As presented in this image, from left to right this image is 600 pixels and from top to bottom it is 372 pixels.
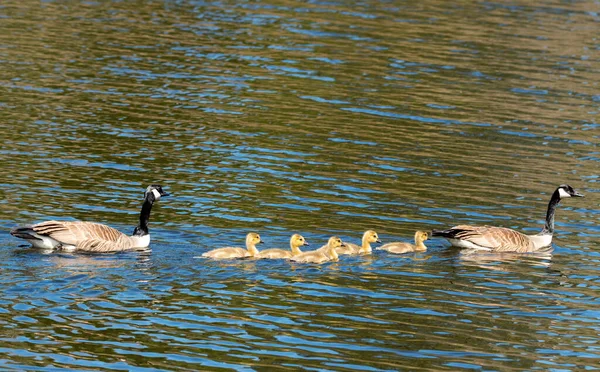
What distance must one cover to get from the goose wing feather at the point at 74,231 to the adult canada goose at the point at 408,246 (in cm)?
448

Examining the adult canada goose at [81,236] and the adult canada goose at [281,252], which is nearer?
the adult canada goose at [81,236]

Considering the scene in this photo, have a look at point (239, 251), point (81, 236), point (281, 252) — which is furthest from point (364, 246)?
point (81, 236)

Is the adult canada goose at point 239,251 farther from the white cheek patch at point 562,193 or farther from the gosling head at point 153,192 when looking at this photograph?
the white cheek patch at point 562,193

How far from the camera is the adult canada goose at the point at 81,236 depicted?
17.5m

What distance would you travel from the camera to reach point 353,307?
51.3 feet

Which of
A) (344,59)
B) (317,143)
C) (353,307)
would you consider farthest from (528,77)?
(353,307)

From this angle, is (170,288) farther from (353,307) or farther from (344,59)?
(344,59)

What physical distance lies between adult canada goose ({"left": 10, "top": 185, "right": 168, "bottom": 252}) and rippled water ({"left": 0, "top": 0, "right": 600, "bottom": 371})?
34cm

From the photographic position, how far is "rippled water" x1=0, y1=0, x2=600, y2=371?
14438 mm

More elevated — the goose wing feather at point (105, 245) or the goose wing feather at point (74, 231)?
the goose wing feather at point (74, 231)

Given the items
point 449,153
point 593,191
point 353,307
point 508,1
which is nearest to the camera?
point 353,307

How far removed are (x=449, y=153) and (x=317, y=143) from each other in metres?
3.21

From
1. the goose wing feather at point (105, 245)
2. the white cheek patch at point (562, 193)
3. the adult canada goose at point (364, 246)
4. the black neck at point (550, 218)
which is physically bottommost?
the goose wing feather at point (105, 245)

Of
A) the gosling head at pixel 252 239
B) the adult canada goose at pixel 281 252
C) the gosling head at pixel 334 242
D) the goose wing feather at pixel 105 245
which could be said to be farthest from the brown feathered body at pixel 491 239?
the goose wing feather at pixel 105 245
